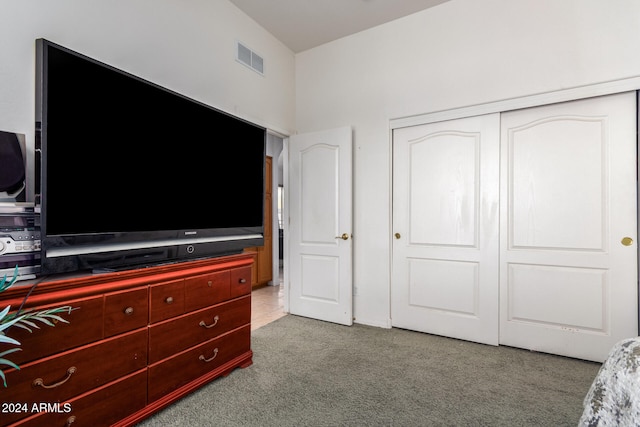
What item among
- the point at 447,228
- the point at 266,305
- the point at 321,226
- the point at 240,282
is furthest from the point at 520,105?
the point at 266,305

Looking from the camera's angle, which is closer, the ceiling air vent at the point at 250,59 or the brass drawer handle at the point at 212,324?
the brass drawer handle at the point at 212,324

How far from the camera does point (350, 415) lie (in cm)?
177

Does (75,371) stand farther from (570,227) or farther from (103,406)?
(570,227)

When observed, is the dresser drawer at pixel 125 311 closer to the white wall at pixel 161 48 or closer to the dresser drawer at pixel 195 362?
the dresser drawer at pixel 195 362

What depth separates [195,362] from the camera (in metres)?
1.92

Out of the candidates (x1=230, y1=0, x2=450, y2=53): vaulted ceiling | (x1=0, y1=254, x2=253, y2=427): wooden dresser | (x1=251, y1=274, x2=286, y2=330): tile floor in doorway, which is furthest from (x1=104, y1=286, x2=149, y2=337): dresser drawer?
(x1=230, y1=0, x2=450, y2=53): vaulted ceiling

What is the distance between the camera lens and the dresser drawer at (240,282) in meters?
2.20

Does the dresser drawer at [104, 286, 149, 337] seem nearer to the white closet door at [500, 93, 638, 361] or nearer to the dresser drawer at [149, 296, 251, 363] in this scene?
the dresser drawer at [149, 296, 251, 363]

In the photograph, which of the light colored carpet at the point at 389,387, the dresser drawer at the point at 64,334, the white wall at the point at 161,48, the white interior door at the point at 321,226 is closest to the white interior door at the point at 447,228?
the light colored carpet at the point at 389,387

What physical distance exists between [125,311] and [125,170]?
0.72m

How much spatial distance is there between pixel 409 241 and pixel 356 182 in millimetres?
817

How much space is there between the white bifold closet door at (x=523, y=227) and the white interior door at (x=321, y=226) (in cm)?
50

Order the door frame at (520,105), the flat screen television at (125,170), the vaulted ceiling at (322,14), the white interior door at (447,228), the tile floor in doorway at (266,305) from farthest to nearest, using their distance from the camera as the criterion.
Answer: the tile floor in doorway at (266,305), the vaulted ceiling at (322,14), the white interior door at (447,228), the door frame at (520,105), the flat screen television at (125,170)

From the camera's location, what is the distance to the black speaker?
1424 millimetres
